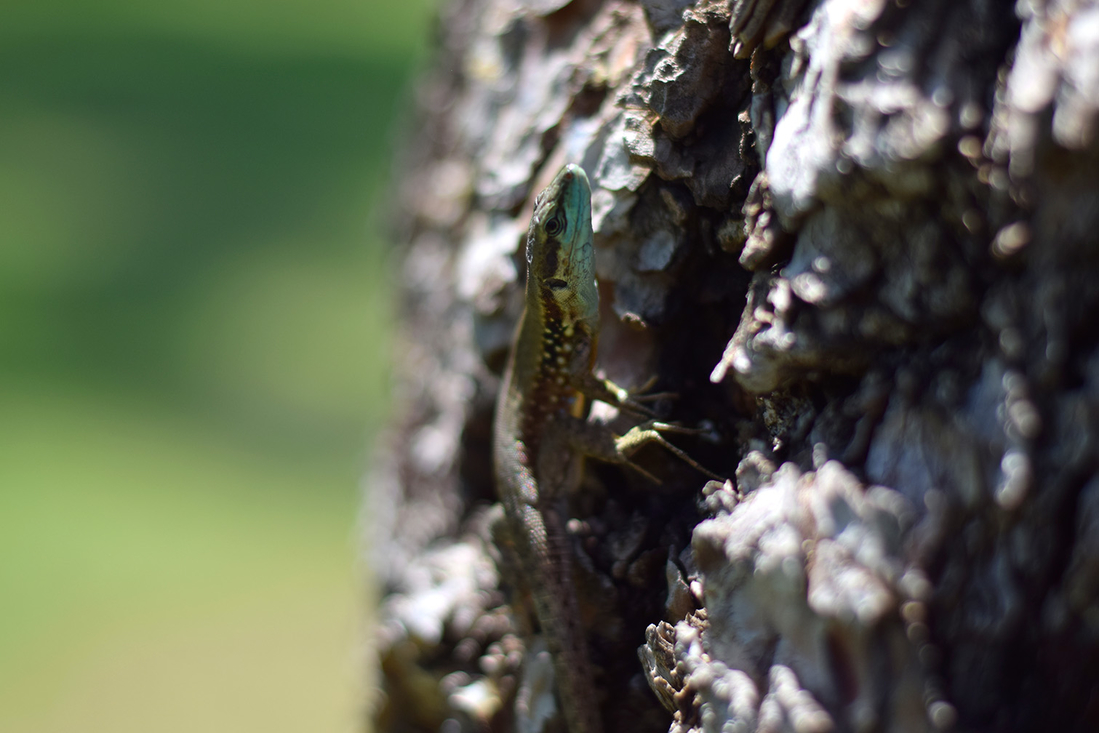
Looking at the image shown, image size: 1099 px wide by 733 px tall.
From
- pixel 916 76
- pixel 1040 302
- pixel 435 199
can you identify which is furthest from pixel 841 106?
pixel 435 199

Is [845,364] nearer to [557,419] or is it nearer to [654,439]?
[654,439]

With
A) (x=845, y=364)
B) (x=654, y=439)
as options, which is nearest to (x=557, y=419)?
(x=654, y=439)

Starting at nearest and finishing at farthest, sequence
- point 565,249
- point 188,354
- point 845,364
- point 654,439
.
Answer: point 845,364, point 654,439, point 565,249, point 188,354

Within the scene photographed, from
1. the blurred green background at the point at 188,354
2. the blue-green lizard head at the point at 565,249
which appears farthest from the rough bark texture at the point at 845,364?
the blurred green background at the point at 188,354

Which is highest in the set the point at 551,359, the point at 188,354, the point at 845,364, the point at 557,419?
the point at 188,354

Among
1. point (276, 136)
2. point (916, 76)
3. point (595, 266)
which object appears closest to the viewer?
point (916, 76)

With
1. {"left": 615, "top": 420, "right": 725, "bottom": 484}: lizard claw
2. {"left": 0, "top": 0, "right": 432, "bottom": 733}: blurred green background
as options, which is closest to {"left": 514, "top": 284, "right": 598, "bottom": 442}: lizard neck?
{"left": 615, "top": 420, "right": 725, "bottom": 484}: lizard claw

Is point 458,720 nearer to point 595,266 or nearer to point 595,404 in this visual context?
point 595,404
